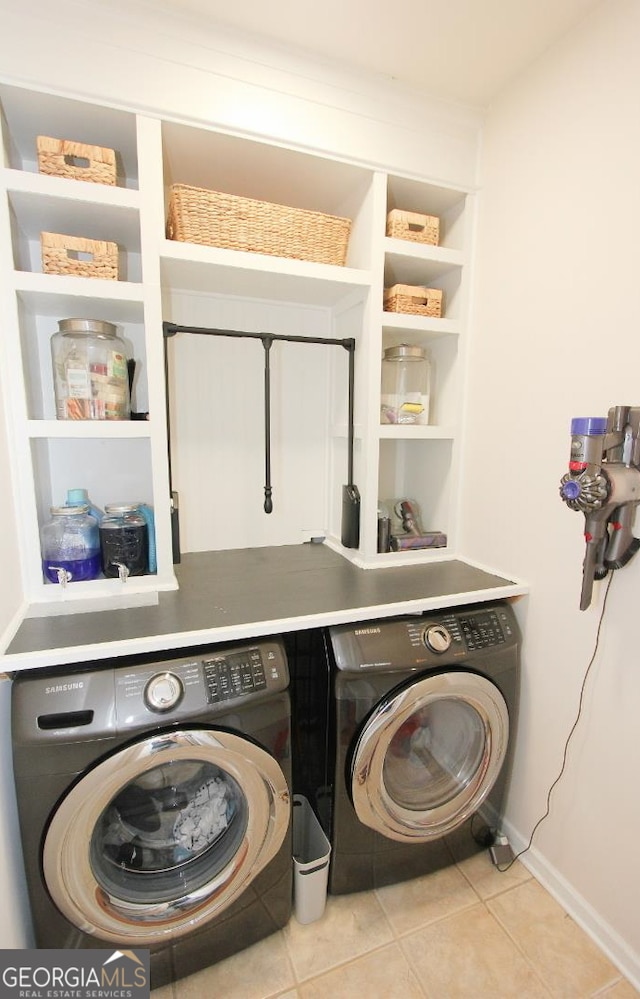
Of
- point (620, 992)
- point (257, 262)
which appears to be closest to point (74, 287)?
point (257, 262)

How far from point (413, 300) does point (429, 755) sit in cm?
157

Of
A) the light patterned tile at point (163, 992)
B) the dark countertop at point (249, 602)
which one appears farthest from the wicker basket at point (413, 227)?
the light patterned tile at point (163, 992)

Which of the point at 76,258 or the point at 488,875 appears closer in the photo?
the point at 76,258

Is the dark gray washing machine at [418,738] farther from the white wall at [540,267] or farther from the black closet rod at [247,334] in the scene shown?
the black closet rod at [247,334]

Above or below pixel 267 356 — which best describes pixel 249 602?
below

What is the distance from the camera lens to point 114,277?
1.23 m

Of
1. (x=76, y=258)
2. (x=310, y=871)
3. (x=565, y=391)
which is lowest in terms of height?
(x=310, y=871)

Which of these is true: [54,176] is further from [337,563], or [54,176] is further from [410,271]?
[337,563]

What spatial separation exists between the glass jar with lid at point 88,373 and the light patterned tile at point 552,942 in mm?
1901

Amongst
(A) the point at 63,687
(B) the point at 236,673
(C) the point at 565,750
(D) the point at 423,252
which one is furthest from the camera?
(D) the point at 423,252

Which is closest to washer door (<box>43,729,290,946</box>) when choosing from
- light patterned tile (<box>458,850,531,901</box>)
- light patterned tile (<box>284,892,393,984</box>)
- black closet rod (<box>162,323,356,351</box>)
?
light patterned tile (<box>284,892,393,984</box>)

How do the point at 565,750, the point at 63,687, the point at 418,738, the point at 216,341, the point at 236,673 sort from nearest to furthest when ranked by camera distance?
the point at 63,687 < the point at 236,673 < the point at 565,750 < the point at 418,738 < the point at 216,341

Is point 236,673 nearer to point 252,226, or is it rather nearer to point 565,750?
point 565,750

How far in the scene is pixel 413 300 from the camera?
1.59 m
